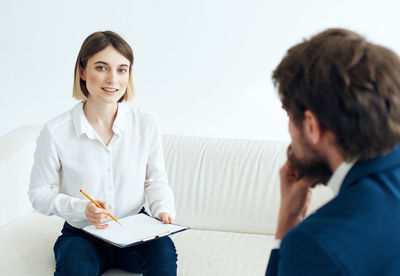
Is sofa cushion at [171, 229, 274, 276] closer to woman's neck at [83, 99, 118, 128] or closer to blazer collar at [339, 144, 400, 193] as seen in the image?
woman's neck at [83, 99, 118, 128]

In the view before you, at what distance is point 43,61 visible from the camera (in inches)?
130

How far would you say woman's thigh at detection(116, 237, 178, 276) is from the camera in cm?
168

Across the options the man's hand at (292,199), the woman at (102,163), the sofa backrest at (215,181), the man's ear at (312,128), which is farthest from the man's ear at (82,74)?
the man's ear at (312,128)

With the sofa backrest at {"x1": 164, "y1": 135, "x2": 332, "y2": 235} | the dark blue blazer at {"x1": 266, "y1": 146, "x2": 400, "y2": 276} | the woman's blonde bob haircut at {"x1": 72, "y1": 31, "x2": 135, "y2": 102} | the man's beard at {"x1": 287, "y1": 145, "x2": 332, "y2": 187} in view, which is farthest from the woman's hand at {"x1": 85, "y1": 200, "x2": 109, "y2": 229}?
the dark blue blazer at {"x1": 266, "y1": 146, "x2": 400, "y2": 276}

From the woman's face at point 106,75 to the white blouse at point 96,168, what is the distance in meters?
0.10

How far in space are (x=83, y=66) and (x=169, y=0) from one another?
4.11 feet

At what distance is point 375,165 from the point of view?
968mm

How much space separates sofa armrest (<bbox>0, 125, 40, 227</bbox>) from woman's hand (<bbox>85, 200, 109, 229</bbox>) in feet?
2.18

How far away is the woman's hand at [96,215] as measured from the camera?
65.1 inches

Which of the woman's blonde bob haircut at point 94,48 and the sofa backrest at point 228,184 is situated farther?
the sofa backrest at point 228,184

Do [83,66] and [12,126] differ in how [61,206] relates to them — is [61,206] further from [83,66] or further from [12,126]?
[12,126]

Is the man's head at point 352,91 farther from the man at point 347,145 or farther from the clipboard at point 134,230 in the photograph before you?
the clipboard at point 134,230

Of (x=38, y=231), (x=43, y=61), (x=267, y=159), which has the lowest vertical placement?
(x=38, y=231)

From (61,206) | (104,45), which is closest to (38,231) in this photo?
(61,206)
